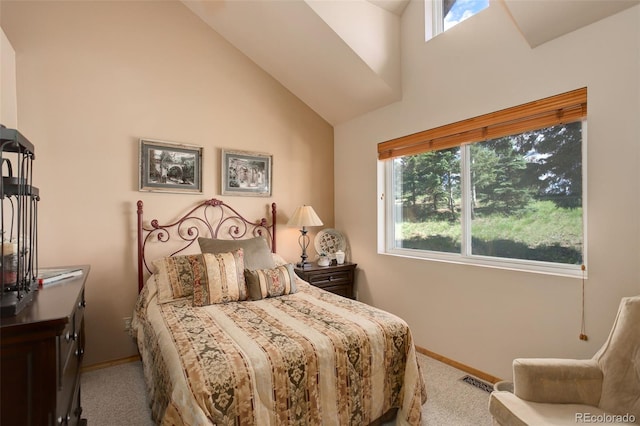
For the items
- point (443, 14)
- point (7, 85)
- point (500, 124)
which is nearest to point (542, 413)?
point (500, 124)

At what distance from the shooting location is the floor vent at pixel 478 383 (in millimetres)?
2348

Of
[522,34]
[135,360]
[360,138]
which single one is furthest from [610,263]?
[135,360]

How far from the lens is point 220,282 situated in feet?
7.59

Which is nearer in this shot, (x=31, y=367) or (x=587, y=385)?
(x=31, y=367)

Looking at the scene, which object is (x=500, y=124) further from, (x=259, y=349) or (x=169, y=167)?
(x=169, y=167)

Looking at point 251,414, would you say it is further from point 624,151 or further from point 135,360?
point 624,151

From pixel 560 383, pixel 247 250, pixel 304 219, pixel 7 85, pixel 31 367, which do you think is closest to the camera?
pixel 31 367

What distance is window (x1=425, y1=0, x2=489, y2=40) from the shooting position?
274 cm

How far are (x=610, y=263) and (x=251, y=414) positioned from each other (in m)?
2.14

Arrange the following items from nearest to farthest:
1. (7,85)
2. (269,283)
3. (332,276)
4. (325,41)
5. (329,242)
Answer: (7,85), (269,283), (325,41), (332,276), (329,242)

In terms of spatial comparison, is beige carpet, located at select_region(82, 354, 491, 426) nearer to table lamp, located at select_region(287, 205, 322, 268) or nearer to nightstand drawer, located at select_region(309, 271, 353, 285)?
nightstand drawer, located at select_region(309, 271, 353, 285)

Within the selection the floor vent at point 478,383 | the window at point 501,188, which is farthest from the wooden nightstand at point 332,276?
the floor vent at point 478,383

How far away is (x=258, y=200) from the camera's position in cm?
351

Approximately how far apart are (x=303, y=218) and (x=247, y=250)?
84cm
